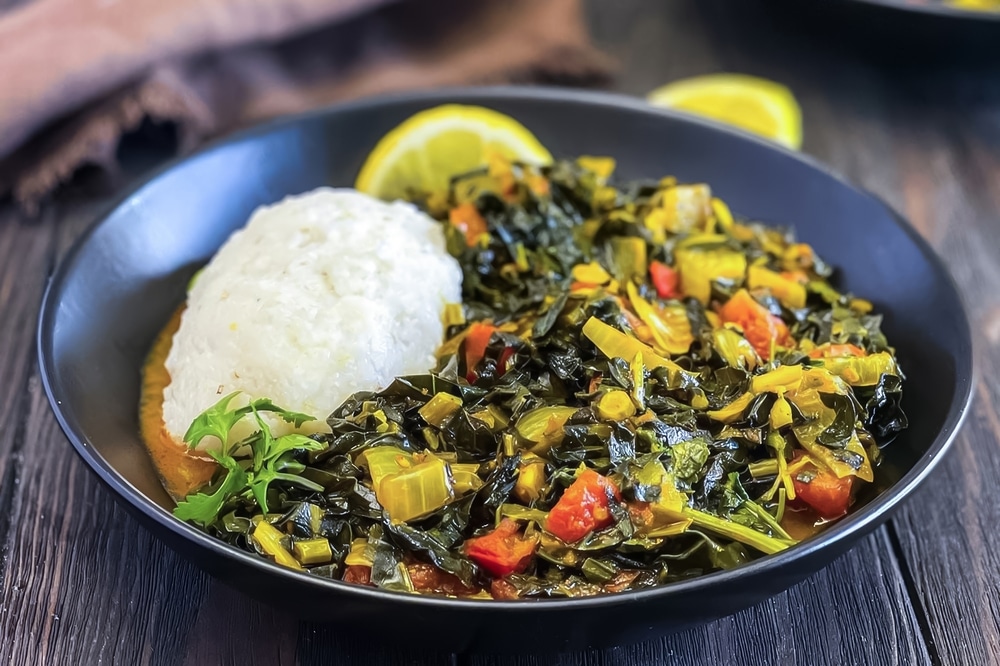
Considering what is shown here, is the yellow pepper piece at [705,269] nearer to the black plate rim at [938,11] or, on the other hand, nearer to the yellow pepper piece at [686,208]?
the yellow pepper piece at [686,208]

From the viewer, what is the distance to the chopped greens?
8.30 ft

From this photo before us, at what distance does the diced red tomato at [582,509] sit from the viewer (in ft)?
8.29

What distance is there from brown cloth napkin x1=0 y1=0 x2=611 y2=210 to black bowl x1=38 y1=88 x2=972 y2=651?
39.7 inches

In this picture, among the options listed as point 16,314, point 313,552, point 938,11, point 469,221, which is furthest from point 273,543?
point 938,11

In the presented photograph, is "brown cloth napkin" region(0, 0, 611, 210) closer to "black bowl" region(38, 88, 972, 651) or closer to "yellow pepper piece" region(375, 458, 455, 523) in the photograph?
"black bowl" region(38, 88, 972, 651)

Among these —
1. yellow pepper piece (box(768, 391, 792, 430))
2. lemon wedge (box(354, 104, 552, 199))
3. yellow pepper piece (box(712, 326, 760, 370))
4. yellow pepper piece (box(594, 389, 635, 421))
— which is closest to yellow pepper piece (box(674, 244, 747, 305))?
yellow pepper piece (box(712, 326, 760, 370))

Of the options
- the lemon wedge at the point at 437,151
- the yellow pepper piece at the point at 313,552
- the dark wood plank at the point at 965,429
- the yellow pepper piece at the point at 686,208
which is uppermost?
the lemon wedge at the point at 437,151

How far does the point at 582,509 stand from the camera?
2.53m

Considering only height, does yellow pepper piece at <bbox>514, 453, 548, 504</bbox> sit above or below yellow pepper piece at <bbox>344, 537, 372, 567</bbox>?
below

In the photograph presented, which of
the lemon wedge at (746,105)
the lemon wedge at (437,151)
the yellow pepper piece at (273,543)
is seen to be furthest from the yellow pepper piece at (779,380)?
the lemon wedge at (746,105)

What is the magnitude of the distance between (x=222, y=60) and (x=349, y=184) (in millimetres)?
1410

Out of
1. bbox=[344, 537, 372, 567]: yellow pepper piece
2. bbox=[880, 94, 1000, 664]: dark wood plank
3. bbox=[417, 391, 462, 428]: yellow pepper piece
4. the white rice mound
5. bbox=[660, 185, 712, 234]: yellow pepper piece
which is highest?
the white rice mound

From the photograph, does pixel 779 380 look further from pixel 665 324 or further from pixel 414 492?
pixel 414 492

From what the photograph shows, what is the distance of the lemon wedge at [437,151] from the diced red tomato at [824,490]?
198 centimetres
